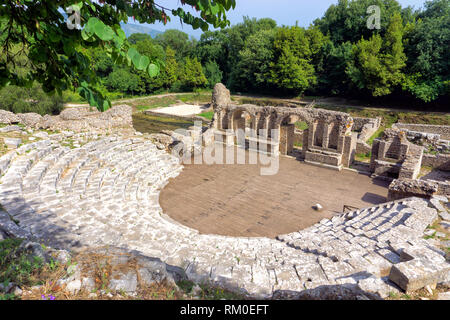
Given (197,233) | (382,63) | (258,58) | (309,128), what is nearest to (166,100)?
(258,58)

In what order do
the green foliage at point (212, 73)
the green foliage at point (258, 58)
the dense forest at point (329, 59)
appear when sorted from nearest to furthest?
the dense forest at point (329, 59) < the green foliage at point (258, 58) < the green foliage at point (212, 73)

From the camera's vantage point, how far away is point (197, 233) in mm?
9172

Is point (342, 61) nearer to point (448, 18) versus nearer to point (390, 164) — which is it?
point (448, 18)

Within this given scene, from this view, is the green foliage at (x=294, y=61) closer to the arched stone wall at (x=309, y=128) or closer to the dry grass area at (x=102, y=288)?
the arched stone wall at (x=309, y=128)

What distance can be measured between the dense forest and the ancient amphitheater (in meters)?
7.16

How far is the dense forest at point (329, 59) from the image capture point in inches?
1040

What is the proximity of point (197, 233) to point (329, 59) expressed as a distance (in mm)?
32300

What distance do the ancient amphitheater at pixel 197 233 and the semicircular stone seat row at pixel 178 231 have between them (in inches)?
1.0

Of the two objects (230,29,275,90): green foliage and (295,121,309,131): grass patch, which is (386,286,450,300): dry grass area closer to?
(295,121,309,131): grass patch

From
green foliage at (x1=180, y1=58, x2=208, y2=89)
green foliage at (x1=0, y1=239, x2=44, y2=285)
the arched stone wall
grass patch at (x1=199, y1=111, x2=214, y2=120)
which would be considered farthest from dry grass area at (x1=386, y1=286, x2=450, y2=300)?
green foliage at (x1=180, y1=58, x2=208, y2=89)

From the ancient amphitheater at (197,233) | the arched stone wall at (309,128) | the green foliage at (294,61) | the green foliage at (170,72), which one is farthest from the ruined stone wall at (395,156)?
the green foliage at (170,72)

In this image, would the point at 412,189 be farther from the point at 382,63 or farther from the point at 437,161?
the point at 382,63

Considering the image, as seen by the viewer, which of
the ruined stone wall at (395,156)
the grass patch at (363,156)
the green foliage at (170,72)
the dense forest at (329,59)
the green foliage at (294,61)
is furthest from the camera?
the green foliage at (170,72)
